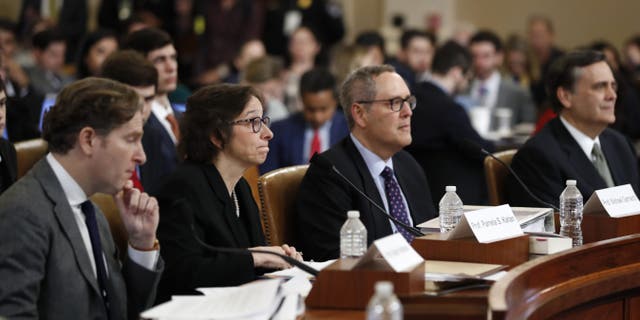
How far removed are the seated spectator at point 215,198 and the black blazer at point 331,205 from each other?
0.21 m

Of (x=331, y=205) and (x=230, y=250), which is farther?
(x=331, y=205)

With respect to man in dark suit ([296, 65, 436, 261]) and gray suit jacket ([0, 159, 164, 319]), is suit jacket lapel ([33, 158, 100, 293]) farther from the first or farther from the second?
man in dark suit ([296, 65, 436, 261])

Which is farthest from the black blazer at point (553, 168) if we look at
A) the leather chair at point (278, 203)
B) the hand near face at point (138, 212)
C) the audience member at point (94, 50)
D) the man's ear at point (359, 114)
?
the audience member at point (94, 50)

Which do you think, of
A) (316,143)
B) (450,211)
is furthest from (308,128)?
(450,211)

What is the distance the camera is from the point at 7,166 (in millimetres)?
3225

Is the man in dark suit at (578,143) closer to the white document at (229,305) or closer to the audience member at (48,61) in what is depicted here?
the white document at (229,305)

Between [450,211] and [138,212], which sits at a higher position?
[138,212]

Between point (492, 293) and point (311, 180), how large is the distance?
1326 millimetres

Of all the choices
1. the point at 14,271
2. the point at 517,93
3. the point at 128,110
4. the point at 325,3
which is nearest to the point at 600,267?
the point at 128,110

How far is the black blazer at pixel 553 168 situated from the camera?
3.76 meters

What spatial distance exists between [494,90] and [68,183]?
5.97 metres

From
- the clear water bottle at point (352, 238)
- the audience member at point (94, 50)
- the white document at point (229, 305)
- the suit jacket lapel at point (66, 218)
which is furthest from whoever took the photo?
the audience member at point (94, 50)

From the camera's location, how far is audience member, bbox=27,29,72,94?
289 inches

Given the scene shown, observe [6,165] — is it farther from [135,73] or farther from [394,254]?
[394,254]
